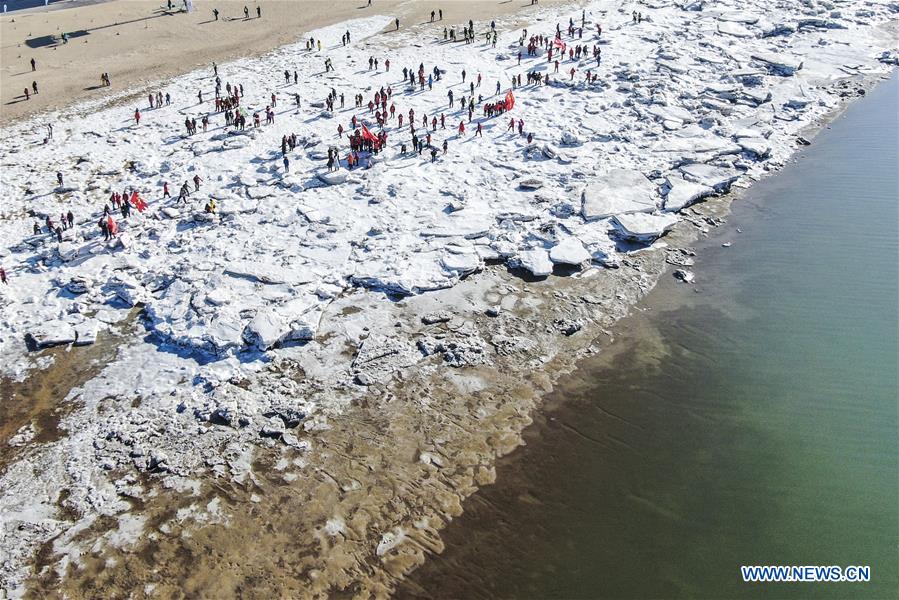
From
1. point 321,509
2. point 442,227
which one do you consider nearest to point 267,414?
point 321,509

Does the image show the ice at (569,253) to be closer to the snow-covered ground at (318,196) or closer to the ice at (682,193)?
the snow-covered ground at (318,196)

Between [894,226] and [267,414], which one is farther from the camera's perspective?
[894,226]

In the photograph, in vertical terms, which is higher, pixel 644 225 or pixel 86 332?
pixel 644 225

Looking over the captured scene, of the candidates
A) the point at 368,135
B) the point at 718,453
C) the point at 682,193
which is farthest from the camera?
the point at 368,135

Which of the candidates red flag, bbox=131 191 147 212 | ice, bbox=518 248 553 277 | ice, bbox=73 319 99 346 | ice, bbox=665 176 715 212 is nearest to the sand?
red flag, bbox=131 191 147 212

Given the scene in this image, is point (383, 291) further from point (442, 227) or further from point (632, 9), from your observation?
point (632, 9)

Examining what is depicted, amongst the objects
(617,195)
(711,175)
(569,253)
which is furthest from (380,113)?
(711,175)

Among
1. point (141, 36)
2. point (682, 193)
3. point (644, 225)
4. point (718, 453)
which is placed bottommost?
point (718, 453)

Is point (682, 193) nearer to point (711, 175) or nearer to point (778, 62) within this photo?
point (711, 175)
